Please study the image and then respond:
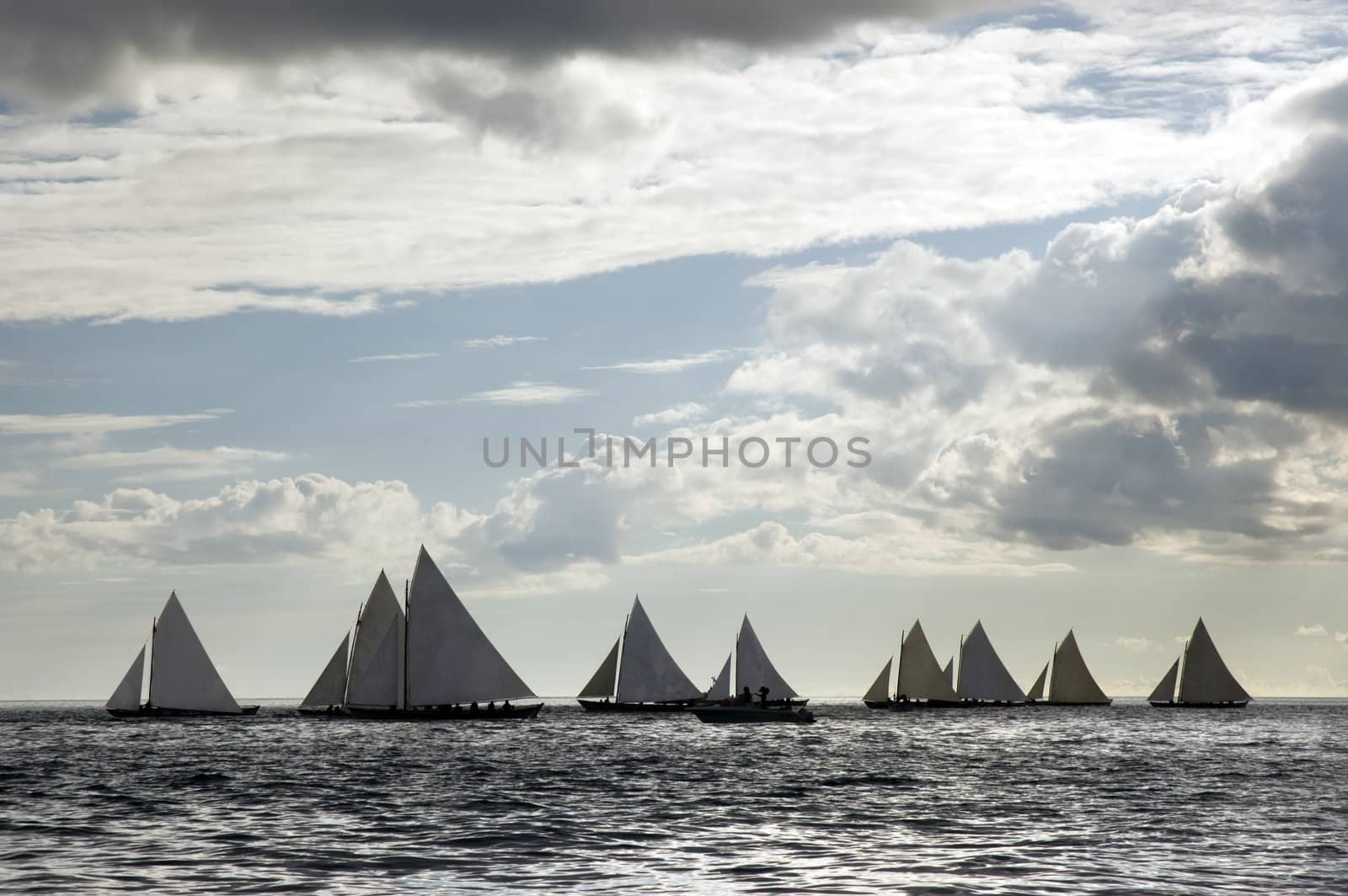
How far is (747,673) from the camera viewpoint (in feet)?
→ 459

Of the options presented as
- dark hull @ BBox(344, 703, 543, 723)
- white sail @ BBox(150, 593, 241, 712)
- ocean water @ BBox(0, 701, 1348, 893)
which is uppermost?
white sail @ BBox(150, 593, 241, 712)

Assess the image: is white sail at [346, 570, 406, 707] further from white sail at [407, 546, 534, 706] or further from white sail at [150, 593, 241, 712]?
white sail at [150, 593, 241, 712]

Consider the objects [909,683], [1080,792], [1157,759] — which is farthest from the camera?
[909,683]

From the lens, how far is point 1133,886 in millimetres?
34000

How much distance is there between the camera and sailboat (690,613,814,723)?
128 meters

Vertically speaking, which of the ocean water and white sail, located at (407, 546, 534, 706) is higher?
white sail, located at (407, 546, 534, 706)

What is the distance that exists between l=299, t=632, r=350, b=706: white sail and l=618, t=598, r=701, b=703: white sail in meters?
28.7

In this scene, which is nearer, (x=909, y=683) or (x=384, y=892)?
(x=384, y=892)

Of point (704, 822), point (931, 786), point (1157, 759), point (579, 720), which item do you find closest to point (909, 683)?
point (579, 720)

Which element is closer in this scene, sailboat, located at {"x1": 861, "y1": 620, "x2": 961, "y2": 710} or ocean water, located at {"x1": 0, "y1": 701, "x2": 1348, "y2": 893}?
ocean water, located at {"x1": 0, "y1": 701, "x2": 1348, "y2": 893}

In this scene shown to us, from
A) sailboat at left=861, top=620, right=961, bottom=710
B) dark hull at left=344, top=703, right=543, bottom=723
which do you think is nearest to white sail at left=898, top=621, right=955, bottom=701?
sailboat at left=861, top=620, right=961, bottom=710

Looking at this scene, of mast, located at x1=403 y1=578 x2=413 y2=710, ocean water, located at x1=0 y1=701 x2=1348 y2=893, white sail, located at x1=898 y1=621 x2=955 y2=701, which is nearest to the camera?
ocean water, located at x1=0 y1=701 x2=1348 y2=893

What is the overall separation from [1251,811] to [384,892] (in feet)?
109

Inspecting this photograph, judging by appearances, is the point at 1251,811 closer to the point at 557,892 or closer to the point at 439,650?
the point at 557,892
